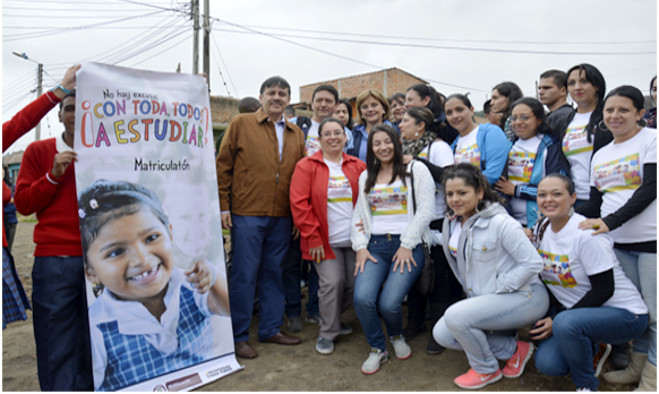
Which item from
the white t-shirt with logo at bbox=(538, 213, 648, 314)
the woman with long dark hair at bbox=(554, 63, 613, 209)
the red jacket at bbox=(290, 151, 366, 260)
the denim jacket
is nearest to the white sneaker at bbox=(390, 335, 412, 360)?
the denim jacket

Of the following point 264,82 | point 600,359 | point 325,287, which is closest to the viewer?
point 600,359

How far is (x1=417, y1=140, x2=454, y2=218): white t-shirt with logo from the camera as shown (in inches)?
141

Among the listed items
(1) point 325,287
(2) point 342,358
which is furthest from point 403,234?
(2) point 342,358

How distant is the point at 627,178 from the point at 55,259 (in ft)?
12.1

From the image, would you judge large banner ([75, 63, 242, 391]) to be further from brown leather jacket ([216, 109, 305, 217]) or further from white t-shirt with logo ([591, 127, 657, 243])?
white t-shirt with logo ([591, 127, 657, 243])

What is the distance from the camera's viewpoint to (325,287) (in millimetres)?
3570

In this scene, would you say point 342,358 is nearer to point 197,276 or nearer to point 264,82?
point 197,276

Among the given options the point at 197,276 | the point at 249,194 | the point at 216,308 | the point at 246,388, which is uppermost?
the point at 249,194

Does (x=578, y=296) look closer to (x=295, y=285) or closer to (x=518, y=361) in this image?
(x=518, y=361)

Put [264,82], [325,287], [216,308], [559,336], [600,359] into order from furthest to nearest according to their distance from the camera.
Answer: [264,82]
[325,287]
[216,308]
[600,359]
[559,336]

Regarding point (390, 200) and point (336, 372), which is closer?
point (336, 372)

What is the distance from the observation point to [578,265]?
9.04 ft

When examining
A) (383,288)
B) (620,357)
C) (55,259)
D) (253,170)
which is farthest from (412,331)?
(55,259)

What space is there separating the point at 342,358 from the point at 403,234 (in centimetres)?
113
